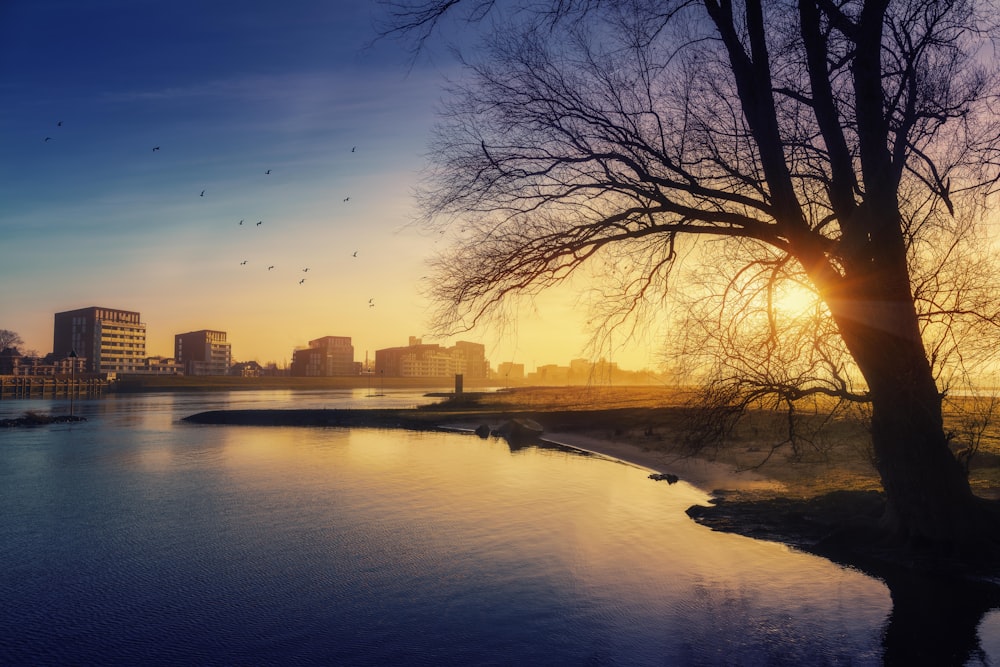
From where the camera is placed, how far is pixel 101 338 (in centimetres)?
18475

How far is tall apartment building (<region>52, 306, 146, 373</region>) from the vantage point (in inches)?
7160

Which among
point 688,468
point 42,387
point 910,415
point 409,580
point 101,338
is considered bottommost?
point 688,468

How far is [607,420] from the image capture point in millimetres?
44656

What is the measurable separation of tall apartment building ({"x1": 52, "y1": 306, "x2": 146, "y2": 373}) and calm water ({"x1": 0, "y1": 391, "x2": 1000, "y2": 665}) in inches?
7323

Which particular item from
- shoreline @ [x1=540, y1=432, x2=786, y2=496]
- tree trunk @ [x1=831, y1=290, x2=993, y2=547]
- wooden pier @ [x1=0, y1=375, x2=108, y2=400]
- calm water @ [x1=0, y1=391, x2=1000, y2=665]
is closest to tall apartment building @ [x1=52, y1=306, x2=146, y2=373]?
wooden pier @ [x1=0, y1=375, x2=108, y2=400]

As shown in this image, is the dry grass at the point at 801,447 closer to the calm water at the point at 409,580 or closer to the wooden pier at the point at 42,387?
the calm water at the point at 409,580

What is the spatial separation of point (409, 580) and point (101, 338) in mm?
206485

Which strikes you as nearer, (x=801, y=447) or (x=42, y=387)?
(x=801, y=447)

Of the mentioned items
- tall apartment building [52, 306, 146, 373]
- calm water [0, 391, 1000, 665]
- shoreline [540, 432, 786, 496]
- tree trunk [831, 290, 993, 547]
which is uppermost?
tall apartment building [52, 306, 146, 373]

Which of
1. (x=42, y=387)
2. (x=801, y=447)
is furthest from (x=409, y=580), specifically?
(x=42, y=387)

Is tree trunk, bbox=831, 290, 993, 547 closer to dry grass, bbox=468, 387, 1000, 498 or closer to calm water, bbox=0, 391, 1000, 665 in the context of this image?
dry grass, bbox=468, 387, 1000, 498

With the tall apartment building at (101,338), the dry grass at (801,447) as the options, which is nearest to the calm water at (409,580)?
the dry grass at (801,447)

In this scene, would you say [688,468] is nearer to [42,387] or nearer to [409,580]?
[409,580]

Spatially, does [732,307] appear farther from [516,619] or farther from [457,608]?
[457,608]
